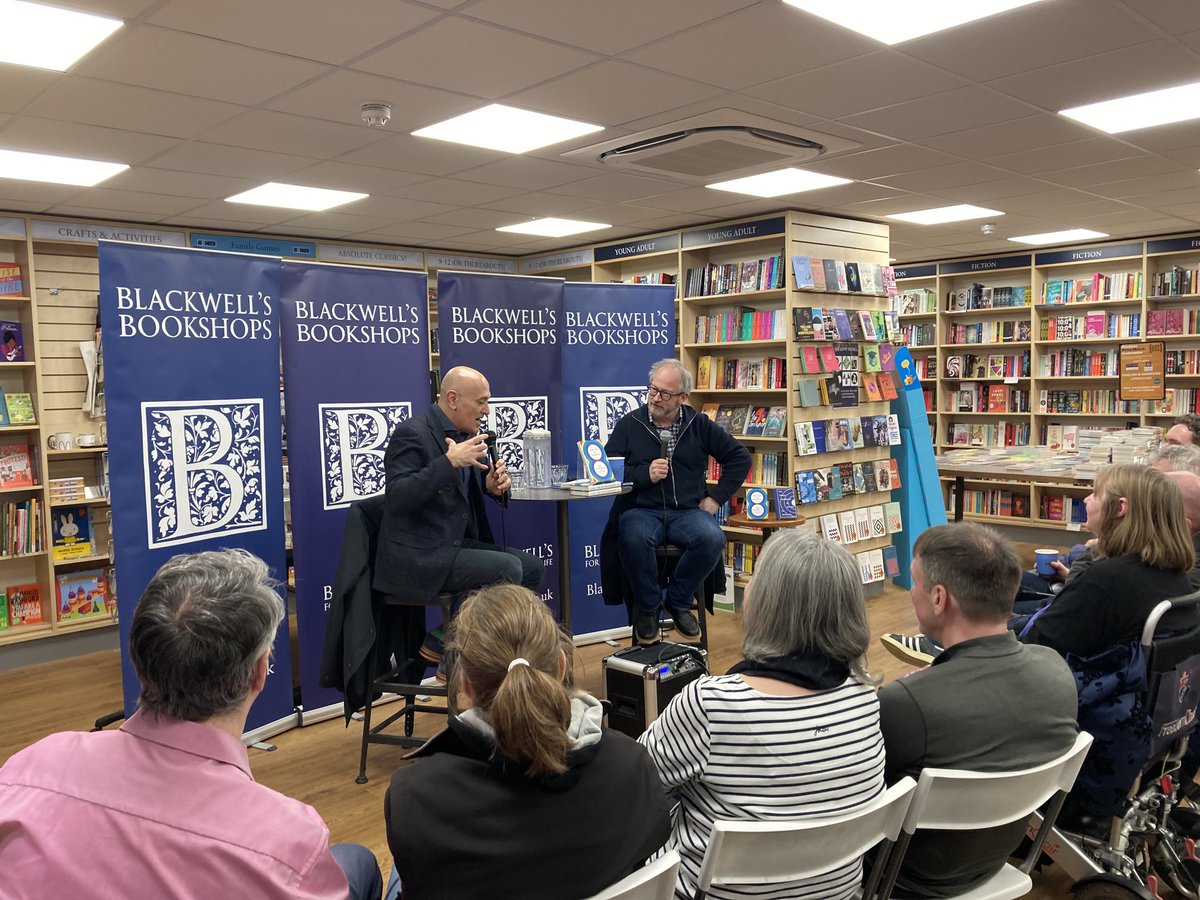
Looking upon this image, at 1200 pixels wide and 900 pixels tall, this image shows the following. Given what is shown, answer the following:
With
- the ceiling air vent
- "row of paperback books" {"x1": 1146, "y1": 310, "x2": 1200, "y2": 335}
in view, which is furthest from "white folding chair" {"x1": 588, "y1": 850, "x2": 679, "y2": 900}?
"row of paperback books" {"x1": 1146, "y1": 310, "x2": 1200, "y2": 335}

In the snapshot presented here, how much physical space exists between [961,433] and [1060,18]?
24.3 ft

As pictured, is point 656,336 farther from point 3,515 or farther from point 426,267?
point 3,515

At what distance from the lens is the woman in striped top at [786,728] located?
63.7 inches

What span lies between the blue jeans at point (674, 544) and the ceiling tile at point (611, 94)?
1.93 m

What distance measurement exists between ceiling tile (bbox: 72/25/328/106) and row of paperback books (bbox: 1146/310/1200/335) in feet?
26.2

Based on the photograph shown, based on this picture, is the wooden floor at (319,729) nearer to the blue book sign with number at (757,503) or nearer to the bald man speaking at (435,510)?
the bald man speaking at (435,510)

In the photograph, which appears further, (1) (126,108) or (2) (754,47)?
(1) (126,108)

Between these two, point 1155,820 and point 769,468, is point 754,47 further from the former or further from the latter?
point 769,468

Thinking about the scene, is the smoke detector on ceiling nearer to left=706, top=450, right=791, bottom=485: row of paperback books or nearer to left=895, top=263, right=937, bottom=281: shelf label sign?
left=706, top=450, right=791, bottom=485: row of paperback books

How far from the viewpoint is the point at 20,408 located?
5648 millimetres

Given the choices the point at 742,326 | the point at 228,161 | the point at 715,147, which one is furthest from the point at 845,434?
the point at 228,161

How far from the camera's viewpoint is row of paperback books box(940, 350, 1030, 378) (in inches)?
366

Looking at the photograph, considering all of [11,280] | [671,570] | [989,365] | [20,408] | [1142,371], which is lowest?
[671,570]

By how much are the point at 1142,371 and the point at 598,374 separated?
6.02 m
